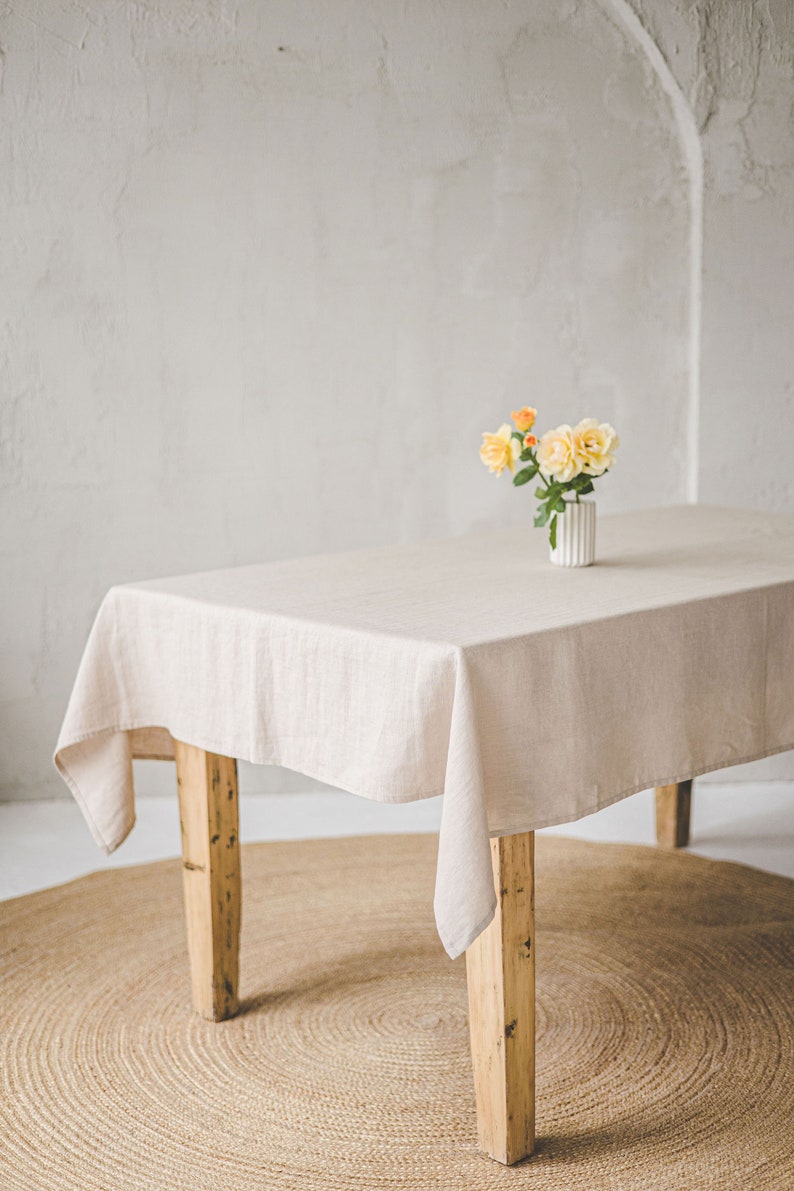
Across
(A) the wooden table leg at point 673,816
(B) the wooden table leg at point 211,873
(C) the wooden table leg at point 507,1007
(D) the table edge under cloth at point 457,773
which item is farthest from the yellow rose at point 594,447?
(A) the wooden table leg at point 673,816

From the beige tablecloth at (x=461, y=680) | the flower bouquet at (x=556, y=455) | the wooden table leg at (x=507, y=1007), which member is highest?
the flower bouquet at (x=556, y=455)

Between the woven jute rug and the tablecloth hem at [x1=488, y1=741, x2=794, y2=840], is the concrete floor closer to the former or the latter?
the woven jute rug

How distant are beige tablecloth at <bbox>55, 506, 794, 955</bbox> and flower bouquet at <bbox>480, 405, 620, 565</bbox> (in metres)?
0.15

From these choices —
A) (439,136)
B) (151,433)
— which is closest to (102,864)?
(151,433)

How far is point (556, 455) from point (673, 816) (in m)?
1.41

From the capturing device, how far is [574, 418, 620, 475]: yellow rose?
2252mm

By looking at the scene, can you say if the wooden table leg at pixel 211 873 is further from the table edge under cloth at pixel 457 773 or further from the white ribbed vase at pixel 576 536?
the white ribbed vase at pixel 576 536

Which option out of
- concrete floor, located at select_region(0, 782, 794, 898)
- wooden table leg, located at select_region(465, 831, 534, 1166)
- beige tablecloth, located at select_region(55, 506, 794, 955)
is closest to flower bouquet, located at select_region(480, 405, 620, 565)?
beige tablecloth, located at select_region(55, 506, 794, 955)

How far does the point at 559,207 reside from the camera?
3803 mm

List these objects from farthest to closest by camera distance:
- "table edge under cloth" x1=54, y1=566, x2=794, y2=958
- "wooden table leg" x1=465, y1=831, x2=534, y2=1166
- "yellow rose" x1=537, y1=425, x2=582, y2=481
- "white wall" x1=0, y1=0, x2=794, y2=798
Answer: "white wall" x1=0, y1=0, x2=794, y2=798 < "yellow rose" x1=537, y1=425, x2=582, y2=481 < "wooden table leg" x1=465, y1=831, x2=534, y2=1166 < "table edge under cloth" x1=54, y1=566, x2=794, y2=958

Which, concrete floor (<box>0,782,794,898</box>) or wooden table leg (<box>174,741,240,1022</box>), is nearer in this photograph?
wooden table leg (<box>174,741,240,1022</box>)

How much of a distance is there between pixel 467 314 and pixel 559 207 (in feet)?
1.38

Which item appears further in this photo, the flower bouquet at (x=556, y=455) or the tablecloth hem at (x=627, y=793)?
the flower bouquet at (x=556, y=455)

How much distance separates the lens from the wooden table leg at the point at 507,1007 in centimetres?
189
